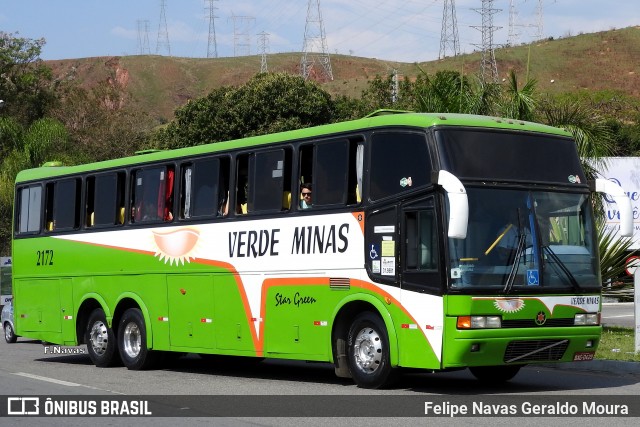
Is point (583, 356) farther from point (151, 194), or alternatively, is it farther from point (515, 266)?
point (151, 194)

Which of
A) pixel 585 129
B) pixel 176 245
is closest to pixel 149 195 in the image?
pixel 176 245

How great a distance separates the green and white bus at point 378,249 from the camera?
532 inches

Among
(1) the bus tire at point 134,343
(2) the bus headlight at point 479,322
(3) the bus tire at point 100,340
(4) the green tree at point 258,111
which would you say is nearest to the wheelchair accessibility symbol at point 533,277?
(2) the bus headlight at point 479,322

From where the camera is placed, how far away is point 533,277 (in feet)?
45.2

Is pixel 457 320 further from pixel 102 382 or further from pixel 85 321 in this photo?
pixel 85 321

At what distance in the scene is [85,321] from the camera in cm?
2100

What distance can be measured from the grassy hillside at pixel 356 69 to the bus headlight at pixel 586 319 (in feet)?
344

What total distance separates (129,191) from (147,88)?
152 m

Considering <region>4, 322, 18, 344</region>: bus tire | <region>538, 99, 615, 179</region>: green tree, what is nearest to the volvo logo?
<region>538, 99, 615, 179</region>: green tree

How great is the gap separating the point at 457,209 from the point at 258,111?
45.2 m

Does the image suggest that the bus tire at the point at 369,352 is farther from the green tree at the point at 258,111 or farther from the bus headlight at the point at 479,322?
the green tree at the point at 258,111

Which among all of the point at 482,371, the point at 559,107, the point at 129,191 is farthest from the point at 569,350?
the point at 559,107

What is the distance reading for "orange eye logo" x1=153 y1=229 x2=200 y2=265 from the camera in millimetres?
18016

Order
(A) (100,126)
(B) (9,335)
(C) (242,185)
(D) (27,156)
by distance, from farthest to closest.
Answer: (A) (100,126), (D) (27,156), (B) (9,335), (C) (242,185)
